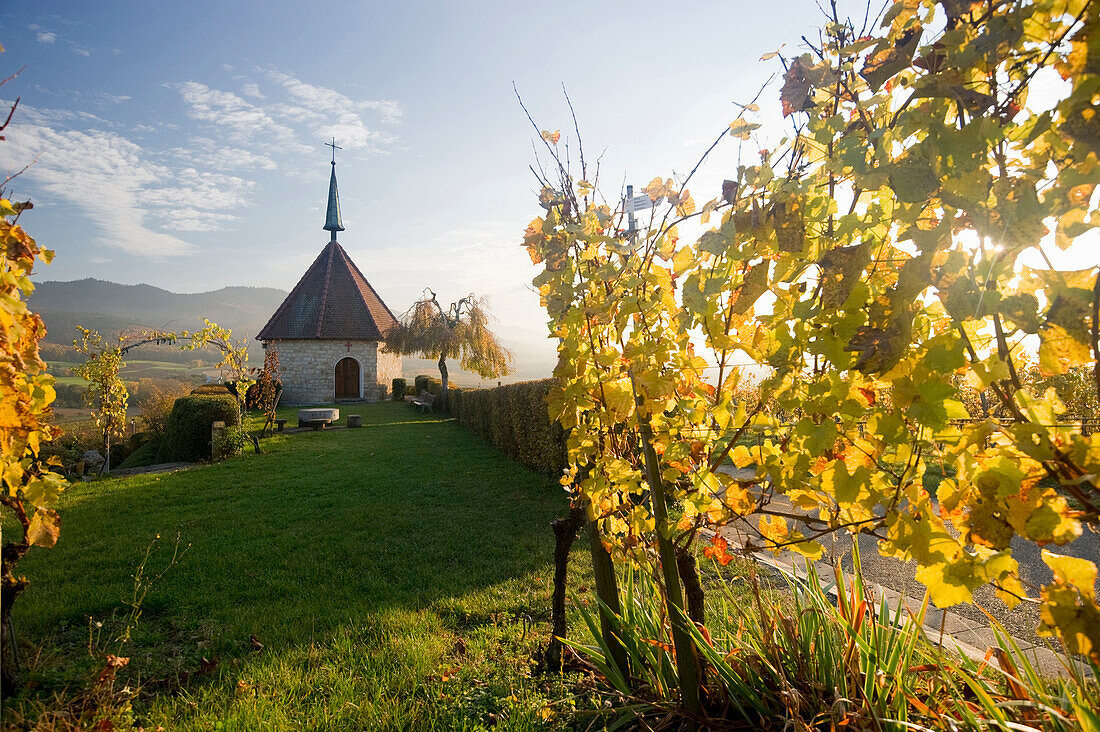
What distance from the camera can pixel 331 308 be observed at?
958 inches

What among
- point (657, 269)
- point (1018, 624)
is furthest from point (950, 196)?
point (1018, 624)

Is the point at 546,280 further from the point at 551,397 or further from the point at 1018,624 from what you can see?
the point at 1018,624

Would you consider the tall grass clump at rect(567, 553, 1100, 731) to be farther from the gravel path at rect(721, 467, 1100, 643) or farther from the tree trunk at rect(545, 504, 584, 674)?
the gravel path at rect(721, 467, 1100, 643)

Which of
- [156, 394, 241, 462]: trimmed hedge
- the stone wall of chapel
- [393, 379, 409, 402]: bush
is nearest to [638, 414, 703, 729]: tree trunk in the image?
[156, 394, 241, 462]: trimmed hedge

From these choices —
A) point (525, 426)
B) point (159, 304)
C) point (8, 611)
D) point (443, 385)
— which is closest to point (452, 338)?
point (443, 385)

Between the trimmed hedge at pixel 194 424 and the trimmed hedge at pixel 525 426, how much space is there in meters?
5.12

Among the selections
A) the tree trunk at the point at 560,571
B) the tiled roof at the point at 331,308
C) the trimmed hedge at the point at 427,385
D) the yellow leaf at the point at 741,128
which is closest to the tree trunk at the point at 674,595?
the tree trunk at the point at 560,571

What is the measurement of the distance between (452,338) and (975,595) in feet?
63.3

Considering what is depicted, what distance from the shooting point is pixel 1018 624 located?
326cm

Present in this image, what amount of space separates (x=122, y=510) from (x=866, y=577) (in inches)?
317

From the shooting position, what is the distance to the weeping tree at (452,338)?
2162 centimetres

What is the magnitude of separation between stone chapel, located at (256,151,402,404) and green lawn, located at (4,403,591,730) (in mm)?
15536

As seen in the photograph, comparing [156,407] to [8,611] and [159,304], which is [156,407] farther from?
[159,304]

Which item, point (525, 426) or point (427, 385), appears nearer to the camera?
point (525, 426)
